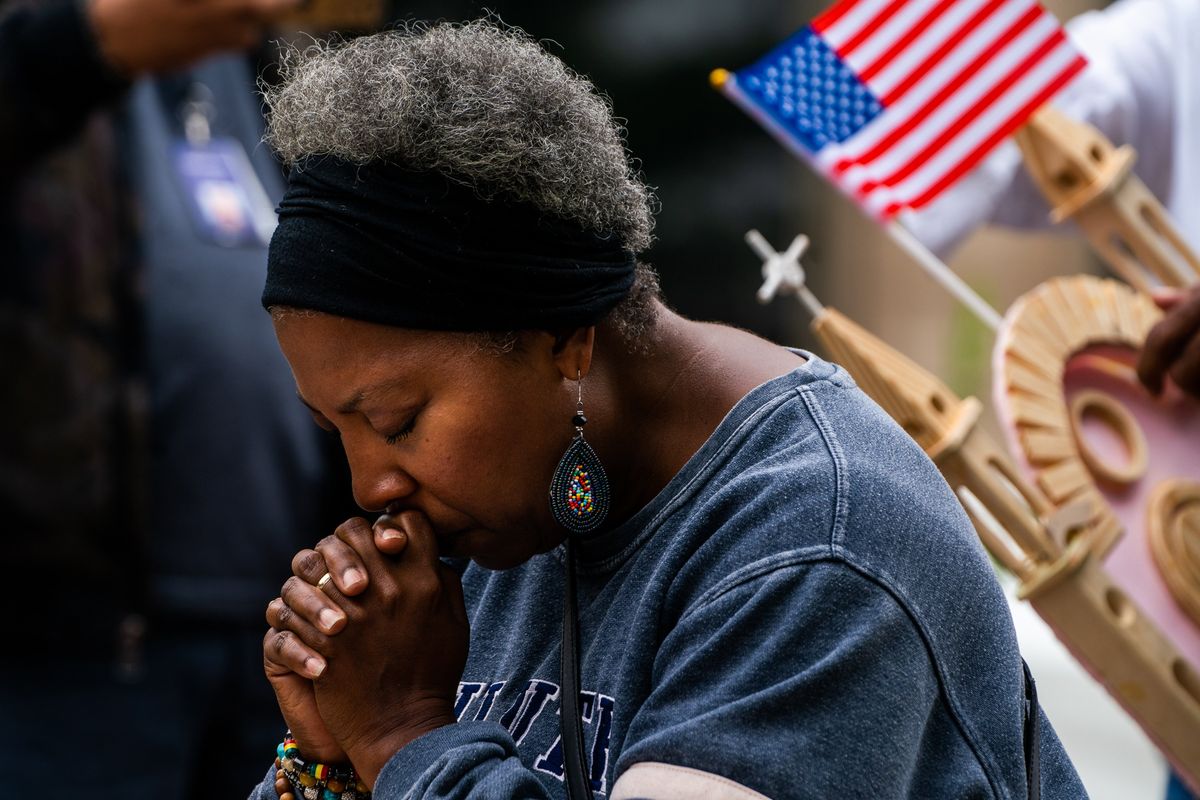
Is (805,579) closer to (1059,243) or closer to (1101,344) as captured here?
(1101,344)

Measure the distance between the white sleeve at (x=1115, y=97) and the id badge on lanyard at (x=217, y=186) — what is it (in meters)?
2.03

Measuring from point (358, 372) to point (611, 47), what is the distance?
4696 millimetres

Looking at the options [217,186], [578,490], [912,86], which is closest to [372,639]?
[578,490]

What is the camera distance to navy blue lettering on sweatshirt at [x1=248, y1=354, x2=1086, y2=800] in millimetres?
1663

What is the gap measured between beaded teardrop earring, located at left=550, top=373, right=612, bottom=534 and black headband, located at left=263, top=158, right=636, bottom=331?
19 cm

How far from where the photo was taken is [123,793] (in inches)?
148

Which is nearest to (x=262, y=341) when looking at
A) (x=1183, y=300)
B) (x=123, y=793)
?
(x=123, y=793)

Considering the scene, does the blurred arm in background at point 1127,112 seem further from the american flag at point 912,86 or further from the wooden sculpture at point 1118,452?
the wooden sculpture at point 1118,452

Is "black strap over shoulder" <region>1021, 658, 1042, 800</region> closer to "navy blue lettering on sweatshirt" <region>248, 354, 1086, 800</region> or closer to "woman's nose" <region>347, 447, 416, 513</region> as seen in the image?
"navy blue lettering on sweatshirt" <region>248, 354, 1086, 800</region>

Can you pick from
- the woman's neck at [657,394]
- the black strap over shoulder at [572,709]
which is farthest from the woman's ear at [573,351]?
the black strap over shoulder at [572,709]

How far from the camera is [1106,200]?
2.86 m

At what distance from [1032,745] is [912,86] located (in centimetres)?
155

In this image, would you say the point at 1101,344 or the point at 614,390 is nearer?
the point at 614,390

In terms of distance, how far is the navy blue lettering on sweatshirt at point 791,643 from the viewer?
1.66 meters
